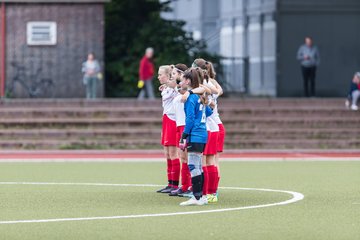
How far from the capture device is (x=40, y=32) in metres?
38.7

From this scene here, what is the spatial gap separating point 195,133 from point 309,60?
867 inches

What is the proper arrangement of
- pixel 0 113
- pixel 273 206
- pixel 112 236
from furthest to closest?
1. pixel 0 113
2. pixel 273 206
3. pixel 112 236

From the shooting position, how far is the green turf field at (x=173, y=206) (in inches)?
531

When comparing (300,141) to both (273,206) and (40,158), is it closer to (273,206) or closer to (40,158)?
(40,158)

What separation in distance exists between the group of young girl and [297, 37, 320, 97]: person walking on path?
19431mm

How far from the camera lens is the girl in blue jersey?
→ 16625 mm

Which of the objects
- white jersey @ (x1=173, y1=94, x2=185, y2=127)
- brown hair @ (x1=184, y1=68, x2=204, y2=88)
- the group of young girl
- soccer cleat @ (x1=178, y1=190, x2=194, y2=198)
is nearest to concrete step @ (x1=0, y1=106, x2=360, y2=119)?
the group of young girl

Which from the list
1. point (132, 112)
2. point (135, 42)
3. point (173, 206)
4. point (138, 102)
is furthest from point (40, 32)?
point (173, 206)

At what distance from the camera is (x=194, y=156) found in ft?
54.6

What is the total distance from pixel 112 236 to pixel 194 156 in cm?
369

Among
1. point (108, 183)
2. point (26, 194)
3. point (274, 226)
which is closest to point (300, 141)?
point (108, 183)

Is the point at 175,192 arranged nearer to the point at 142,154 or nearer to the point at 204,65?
the point at 204,65

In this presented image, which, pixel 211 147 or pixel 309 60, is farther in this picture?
pixel 309 60

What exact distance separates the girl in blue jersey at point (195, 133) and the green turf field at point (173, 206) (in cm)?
36
